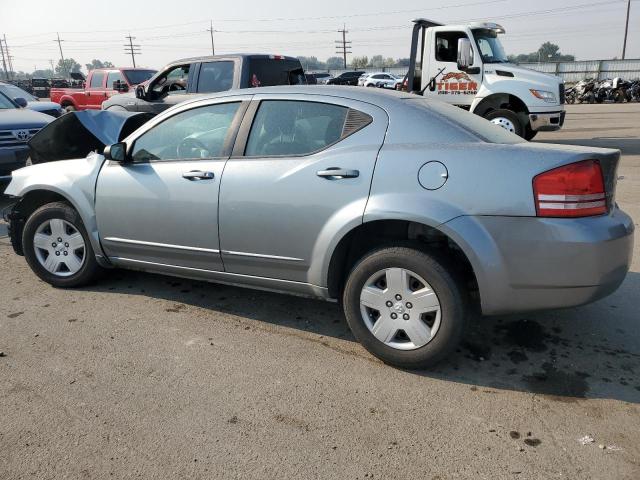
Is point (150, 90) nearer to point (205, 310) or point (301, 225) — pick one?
point (205, 310)

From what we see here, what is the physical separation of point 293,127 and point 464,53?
796 centimetres

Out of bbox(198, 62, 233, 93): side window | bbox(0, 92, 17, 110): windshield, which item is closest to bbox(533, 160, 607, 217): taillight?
bbox(198, 62, 233, 93): side window

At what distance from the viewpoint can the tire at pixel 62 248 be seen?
429 cm

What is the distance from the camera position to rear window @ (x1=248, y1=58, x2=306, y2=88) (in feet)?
28.0

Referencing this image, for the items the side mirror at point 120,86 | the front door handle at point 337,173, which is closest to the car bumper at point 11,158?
the front door handle at point 337,173

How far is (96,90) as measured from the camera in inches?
619

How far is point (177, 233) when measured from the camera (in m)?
3.75

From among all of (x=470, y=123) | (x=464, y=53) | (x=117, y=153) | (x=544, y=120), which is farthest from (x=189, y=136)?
(x=544, y=120)

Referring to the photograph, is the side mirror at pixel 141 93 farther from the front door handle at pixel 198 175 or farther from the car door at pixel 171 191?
the front door handle at pixel 198 175

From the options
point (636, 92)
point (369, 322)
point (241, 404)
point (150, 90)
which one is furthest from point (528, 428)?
point (636, 92)

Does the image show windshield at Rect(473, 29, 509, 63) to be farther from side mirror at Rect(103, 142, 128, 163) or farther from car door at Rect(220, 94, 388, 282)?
side mirror at Rect(103, 142, 128, 163)

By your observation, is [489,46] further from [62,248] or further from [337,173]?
[62,248]

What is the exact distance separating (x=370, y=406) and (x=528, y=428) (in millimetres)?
781

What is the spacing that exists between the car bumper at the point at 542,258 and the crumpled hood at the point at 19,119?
23.3ft
